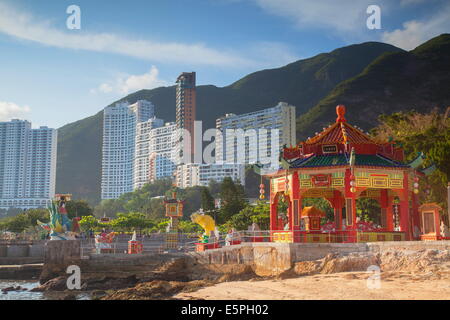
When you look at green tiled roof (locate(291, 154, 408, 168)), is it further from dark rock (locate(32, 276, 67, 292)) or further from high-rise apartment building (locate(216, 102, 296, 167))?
high-rise apartment building (locate(216, 102, 296, 167))

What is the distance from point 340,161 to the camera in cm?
2608

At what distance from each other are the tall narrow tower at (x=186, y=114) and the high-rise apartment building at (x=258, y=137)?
11657 mm

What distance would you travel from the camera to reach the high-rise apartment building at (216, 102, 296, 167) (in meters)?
164

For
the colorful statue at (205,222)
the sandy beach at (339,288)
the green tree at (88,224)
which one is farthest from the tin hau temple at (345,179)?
the green tree at (88,224)

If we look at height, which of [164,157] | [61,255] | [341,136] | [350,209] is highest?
[164,157]

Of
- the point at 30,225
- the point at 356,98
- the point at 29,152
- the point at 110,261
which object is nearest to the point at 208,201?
the point at 30,225

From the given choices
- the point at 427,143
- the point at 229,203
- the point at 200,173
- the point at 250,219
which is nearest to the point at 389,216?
the point at 427,143

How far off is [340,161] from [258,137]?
14262 centimetres

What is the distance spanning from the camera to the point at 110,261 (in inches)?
1305

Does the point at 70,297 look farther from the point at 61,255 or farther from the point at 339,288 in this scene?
the point at 339,288

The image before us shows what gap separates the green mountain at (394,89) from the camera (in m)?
142

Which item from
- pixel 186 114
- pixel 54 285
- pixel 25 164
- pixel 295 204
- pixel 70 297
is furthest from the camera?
pixel 186 114

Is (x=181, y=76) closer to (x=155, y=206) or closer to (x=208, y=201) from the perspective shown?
(x=155, y=206)

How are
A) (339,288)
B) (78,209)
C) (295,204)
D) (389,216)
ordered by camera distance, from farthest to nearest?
(78,209)
(389,216)
(295,204)
(339,288)
